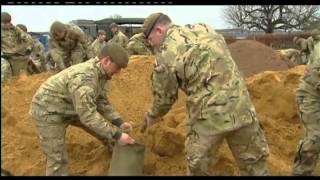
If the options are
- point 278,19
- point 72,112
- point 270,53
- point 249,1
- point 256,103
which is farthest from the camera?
point 278,19

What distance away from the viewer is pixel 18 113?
8578 mm

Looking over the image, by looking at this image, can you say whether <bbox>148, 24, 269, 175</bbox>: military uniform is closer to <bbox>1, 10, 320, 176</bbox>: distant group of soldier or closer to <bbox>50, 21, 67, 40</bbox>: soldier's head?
<bbox>1, 10, 320, 176</bbox>: distant group of soldier

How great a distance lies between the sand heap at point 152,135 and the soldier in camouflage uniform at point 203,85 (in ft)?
4.03

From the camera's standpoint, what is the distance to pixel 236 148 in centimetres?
518

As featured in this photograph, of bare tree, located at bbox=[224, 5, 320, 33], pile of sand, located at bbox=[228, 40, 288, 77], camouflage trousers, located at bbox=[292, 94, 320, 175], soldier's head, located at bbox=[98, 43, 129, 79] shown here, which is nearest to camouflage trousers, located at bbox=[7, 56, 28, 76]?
pile of sand, located at bbox=[228, 40, 288, 77]

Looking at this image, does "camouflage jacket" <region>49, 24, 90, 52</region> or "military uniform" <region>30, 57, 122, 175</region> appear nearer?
"military uniform" <region>30, 57, 122, 175</region>

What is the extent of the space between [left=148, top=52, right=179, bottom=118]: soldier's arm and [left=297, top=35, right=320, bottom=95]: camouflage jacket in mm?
1606

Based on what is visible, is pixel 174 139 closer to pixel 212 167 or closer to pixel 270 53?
pixel 212 167

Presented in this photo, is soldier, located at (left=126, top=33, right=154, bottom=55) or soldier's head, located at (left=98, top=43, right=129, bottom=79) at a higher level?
soldier's head, located at (left=98, top=43, right=129, bottom=79)

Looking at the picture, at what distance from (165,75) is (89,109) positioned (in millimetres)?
791

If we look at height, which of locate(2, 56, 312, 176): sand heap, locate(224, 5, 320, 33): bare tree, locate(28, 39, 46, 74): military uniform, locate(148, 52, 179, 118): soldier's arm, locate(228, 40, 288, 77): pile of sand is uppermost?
locate(148, 52, 179, 118): soldier's arm

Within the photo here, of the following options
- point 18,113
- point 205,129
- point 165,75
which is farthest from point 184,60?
point 18,113

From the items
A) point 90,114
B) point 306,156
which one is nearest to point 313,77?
point 306,156

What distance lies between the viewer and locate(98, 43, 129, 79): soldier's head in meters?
5.33
